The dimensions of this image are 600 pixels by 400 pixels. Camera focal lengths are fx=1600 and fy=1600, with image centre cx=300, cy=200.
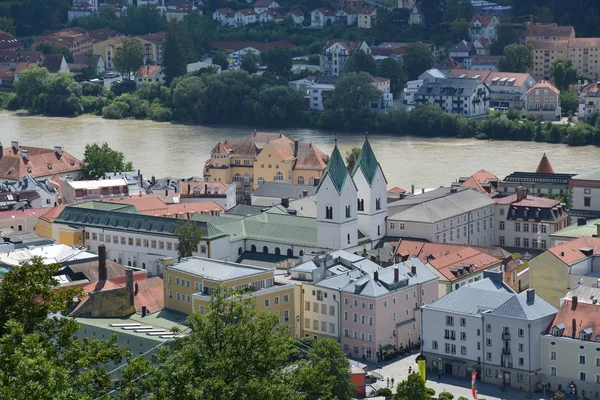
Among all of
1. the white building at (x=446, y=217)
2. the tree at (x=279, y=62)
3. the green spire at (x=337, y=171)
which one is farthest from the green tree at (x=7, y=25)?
the green spire at (x=337, y=171)

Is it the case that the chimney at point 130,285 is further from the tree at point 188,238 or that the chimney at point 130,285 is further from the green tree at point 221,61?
the green tree at point 221,61

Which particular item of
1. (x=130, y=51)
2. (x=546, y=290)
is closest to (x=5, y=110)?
(x=130, y=51)

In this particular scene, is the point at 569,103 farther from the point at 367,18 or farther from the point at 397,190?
the point at 397,190

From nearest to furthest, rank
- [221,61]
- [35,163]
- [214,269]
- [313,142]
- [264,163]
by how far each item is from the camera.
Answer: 1. [214,269]
2. [264,163]
3. [35,163]
4. [313,142]
5. [221,61]

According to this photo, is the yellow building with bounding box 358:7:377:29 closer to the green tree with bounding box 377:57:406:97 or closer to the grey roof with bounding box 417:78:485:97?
the green tree with bounding box 377:57:406:97

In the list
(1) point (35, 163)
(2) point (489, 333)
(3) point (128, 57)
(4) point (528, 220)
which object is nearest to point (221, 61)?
(3) point (128, 57)

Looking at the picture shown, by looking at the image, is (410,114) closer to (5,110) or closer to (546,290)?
(5,110)
